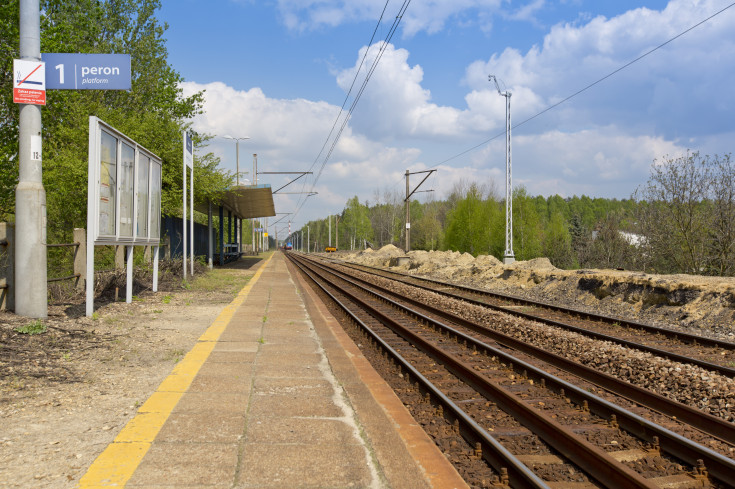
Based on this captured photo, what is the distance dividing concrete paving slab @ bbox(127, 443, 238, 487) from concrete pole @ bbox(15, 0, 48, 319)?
5436mm

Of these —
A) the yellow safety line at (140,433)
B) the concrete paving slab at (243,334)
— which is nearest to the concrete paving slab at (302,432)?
the yellow safety line at (140,433)

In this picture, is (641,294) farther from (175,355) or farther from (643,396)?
(175,355)

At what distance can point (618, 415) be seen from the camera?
4.99m

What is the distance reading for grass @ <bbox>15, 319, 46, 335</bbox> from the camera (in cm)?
683

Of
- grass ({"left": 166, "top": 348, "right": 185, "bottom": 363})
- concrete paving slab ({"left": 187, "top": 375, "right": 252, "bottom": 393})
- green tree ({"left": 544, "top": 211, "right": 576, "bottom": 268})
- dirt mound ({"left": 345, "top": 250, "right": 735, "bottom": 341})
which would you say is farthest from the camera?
green tree ({"left": 544, "top": 211, "right": 576, "bottom": 268})

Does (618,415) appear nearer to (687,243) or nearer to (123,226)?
(123,226)

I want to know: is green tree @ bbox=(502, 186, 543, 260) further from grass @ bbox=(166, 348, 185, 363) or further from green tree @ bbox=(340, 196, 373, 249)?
green tree @ bbox=(340, 196, 373, 249)

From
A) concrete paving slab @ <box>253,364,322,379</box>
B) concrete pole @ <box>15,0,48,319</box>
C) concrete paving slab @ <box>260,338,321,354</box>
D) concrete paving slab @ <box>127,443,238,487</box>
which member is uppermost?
concrete pole @ <box>15,0,48,319</box>

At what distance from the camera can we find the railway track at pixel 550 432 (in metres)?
3.72

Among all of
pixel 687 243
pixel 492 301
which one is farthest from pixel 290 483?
pixel 687 243

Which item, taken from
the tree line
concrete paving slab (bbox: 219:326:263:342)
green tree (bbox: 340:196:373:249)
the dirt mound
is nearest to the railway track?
concrete paving slab (bbox: 219:326:263:342)

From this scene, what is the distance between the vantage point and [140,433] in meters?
3.87

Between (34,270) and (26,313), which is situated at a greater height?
(34,270)

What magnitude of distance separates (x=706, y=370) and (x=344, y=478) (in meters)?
5.91
